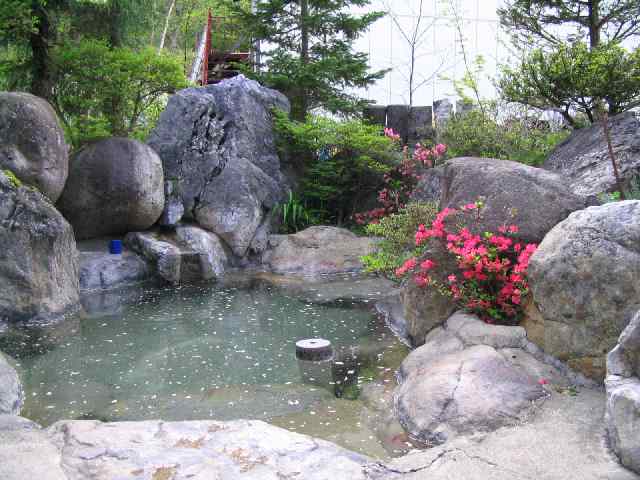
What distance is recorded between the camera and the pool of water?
184 inches

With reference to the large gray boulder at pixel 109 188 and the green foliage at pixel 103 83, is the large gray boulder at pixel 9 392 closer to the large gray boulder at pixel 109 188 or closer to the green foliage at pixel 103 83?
the large gray boulder at pixel 109 188

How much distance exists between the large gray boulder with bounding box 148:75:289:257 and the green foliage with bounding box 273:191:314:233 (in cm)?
22


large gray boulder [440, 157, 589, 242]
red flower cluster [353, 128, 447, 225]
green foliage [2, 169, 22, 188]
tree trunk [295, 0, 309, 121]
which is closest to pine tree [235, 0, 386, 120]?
tree trunk [295, 0, 309, 121]

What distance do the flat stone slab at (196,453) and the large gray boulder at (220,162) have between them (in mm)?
6476

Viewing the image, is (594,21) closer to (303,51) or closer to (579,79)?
(579,79)

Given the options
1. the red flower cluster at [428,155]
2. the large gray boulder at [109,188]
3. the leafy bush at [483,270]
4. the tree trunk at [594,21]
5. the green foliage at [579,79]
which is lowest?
the leafy bush at [483,270]

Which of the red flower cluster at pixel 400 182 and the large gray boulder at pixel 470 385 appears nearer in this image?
the large gray boulder at pixel 470 385

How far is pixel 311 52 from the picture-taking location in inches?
513

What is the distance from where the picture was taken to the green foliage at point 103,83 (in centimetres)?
948

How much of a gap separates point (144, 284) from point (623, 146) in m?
7.02

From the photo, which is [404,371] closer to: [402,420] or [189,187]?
[402,420]

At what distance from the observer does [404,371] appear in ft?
17.3

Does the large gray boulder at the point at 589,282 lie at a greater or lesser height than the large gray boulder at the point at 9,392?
greater

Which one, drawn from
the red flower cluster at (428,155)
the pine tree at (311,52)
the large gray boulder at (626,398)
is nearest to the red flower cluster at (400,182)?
the red flower cluster at (428,155)
